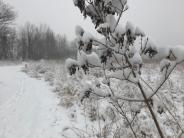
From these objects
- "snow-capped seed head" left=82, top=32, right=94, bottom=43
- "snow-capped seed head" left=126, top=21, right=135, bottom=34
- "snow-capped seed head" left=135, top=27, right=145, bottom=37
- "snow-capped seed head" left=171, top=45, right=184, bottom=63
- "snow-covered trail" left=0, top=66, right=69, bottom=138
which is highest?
"snow-capped seed head" left=126, top=21, right=135, bottom=34

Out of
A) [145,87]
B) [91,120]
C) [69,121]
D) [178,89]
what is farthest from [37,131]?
[178,89]

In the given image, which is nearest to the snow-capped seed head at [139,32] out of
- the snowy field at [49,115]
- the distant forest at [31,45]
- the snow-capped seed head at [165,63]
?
the snow-capped seed head at [165,63]

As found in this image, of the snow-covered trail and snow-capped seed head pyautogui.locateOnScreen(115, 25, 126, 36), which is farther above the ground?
snow-capped seed head pyautogui.locateOnScreen(115, 25, 126, 36)

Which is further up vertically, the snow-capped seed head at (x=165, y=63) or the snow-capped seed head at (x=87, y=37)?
the snow-capped seed head at (x=87, y=37)

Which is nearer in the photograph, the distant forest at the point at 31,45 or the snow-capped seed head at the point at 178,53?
the snow-capped seed head at the point at 178,53

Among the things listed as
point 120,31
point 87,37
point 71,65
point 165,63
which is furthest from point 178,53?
point 71,65

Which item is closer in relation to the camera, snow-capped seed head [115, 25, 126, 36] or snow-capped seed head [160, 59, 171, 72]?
snow-capped seed head [160, 59, 171, 72]

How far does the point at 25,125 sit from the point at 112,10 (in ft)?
15.7

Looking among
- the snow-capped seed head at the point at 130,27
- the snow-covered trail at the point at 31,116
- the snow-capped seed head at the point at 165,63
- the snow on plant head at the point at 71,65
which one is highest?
the snow-capped seed head at the point at 130,27

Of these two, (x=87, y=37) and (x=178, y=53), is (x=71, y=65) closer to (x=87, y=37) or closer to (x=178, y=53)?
(x=87, y=37)

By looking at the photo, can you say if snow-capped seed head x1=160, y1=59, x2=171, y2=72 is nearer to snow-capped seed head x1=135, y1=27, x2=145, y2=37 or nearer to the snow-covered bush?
the snow-covered bush

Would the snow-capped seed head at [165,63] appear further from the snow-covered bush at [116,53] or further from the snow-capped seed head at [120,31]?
the snow-capped seed head at [120,31]

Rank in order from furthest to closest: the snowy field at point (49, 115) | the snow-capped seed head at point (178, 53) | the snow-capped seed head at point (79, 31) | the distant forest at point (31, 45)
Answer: the distant forest at point (31, 45), the snowy field at point (49, 115), the snow-capped seed head at point (79, 31), the snow-capped seed head at point (178, 53)

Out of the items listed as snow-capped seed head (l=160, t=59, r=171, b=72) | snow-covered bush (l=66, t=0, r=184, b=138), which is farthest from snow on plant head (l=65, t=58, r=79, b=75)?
snow-capped seed head (l=160, t=59, r=171, b=72)
